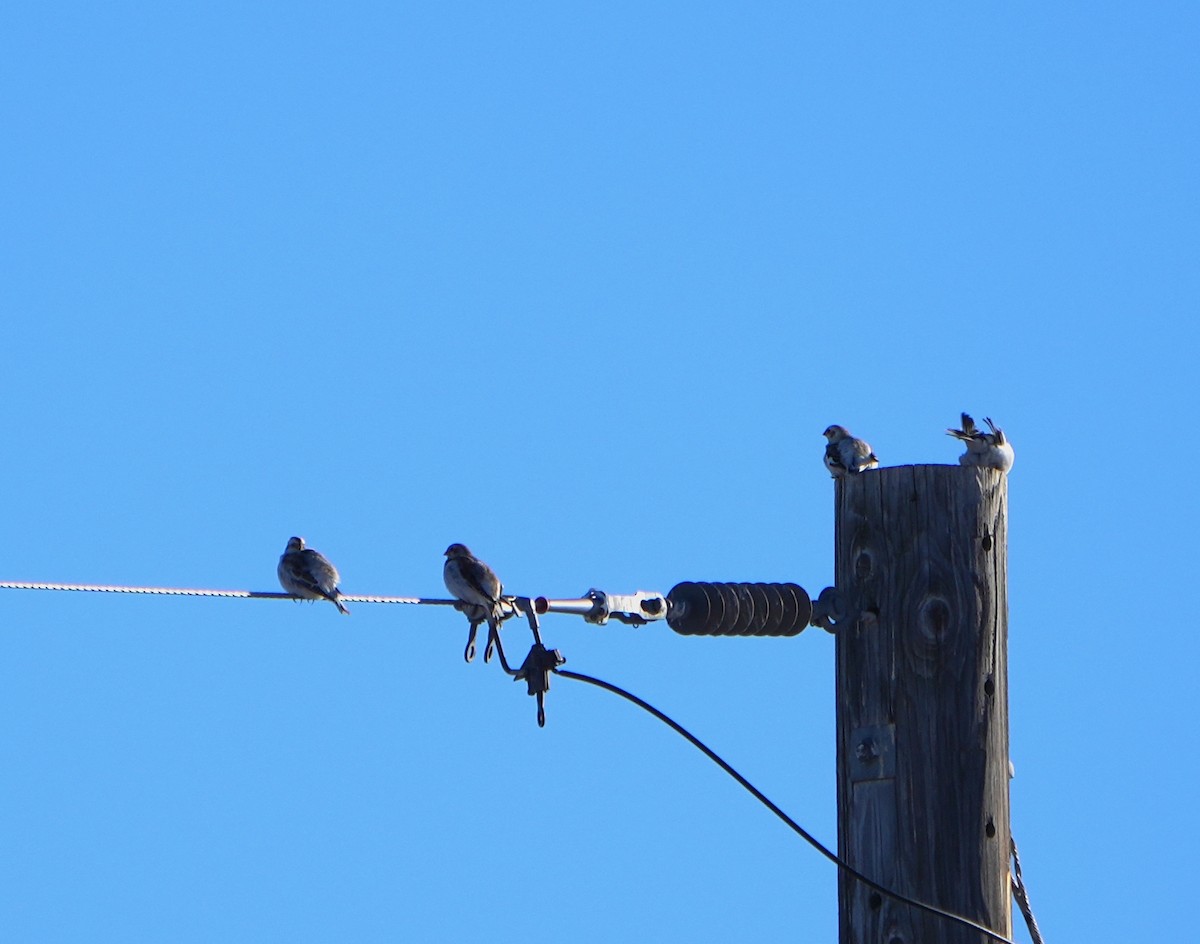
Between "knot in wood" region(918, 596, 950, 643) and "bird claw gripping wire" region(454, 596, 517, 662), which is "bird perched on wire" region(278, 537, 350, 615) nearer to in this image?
"bird claw gripping wire" region(454, 596, 517, 662)

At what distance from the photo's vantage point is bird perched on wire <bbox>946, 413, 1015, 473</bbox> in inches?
680

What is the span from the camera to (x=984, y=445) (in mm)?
17328

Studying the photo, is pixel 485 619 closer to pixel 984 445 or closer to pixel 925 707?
pixel 925 707

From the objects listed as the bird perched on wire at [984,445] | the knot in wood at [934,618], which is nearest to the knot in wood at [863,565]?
the knot in wood at [934,618]

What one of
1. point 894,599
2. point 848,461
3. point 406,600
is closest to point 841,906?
point 894,599

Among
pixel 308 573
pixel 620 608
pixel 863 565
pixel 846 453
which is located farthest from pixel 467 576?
pixel 846 453

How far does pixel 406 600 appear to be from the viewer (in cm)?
792

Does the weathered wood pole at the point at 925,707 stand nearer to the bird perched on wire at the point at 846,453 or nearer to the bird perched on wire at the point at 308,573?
the bird perched on wire at the point at 308,573

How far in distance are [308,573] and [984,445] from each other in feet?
20.6

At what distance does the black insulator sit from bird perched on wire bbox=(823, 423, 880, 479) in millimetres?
10328

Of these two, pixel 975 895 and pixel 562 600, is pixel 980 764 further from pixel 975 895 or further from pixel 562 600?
pixel 562 600

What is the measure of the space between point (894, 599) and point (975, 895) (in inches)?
35.9

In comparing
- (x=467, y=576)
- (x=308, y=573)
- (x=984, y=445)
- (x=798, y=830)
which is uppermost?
(x=984, y=445)

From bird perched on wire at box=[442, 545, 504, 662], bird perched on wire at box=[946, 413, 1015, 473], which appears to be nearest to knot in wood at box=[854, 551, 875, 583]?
bird perched on wire at box=[442, 545, 504, 662]
